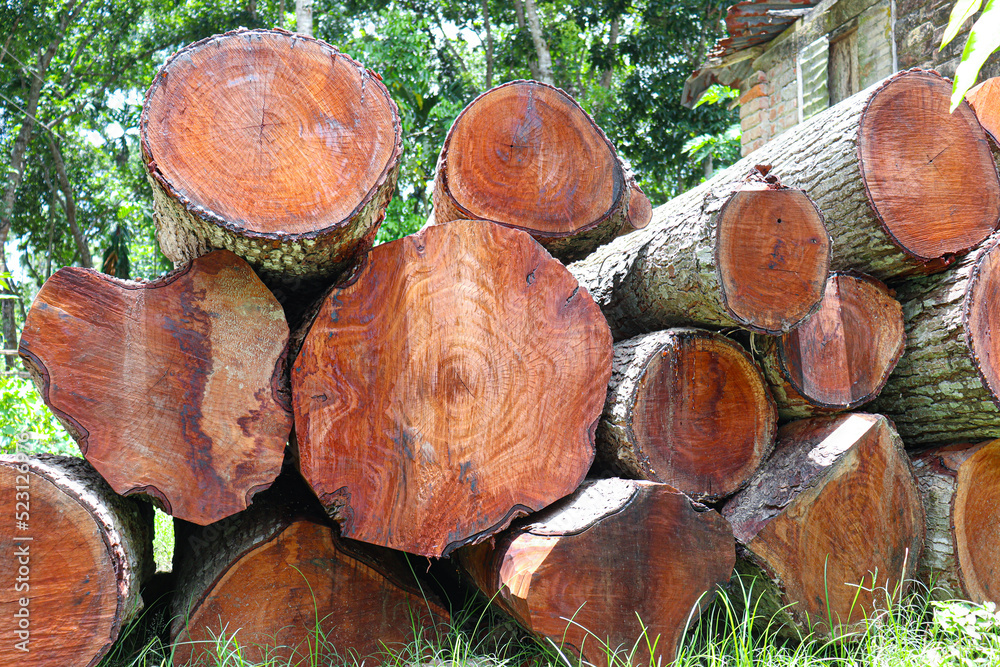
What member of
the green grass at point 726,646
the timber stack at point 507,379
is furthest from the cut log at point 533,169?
the green grass at point 726,646

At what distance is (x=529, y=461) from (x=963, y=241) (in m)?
1.59

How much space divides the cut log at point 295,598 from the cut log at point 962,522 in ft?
4.94

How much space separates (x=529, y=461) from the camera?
5.94 feet

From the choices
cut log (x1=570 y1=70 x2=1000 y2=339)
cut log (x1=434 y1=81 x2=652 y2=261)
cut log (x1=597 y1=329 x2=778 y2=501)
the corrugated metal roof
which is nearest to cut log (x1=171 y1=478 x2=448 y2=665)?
cut log (x1=597 y1=329 x2=778 y2=501)

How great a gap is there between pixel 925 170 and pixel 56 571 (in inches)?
106

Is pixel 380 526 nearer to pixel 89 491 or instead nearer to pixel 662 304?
pixel 89 491

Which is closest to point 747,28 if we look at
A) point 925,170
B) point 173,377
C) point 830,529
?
point 925,170

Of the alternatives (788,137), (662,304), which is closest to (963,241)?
(788,137)

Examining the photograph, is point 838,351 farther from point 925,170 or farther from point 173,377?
point 173,377

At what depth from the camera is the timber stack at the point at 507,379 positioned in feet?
5.13

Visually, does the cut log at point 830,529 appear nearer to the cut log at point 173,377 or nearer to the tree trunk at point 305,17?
the cut log at point 173,377

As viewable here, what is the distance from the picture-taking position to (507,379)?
1809mm

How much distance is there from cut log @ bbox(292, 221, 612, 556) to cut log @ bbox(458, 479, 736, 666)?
0.43 feet

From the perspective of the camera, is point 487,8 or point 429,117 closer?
point 429,117
